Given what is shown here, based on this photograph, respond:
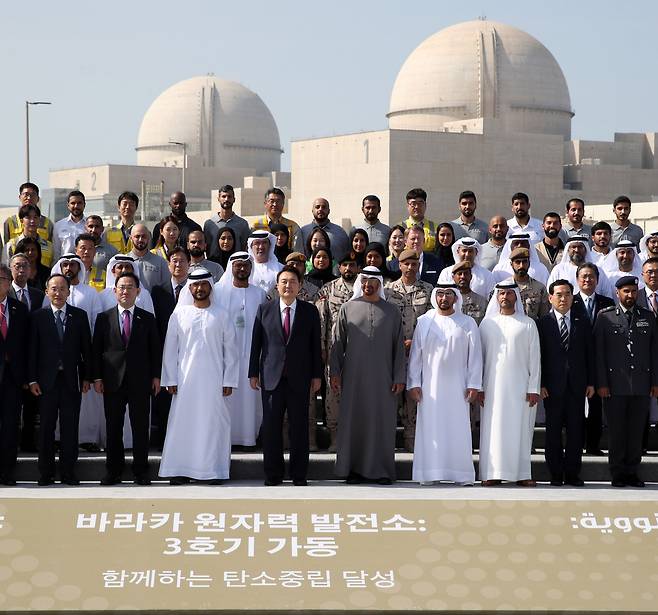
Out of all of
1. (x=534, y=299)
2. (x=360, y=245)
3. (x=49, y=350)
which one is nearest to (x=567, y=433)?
(x=534, y=299)

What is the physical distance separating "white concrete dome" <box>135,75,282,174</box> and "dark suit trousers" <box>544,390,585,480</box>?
4923 centimetres

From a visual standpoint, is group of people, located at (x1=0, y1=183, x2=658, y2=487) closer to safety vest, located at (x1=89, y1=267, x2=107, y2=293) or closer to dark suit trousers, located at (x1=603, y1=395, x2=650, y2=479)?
dark suit trousers, located at (x1=603, y1=395, x2=650, y2=479)

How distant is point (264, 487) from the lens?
906 centimetres

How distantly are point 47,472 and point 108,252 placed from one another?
253cm

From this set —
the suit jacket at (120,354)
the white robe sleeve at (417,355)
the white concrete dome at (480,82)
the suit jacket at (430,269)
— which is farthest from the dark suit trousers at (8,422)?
the white concrete dome at (480,82)

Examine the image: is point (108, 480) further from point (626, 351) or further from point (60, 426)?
point (626, 351)

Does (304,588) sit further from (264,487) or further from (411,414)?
(411,414)

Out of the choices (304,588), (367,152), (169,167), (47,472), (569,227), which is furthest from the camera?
(169,167)

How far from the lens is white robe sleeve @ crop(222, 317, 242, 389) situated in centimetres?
930

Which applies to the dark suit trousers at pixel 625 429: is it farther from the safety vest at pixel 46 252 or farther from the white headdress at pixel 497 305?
the safety vest at pixel 46 252

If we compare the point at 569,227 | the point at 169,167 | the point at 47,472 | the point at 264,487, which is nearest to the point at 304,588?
the point at 264,487

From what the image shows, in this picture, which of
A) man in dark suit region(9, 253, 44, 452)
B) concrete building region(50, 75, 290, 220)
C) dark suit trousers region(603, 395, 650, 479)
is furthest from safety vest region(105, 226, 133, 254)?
concrete building region(50, 75, 290, 220)

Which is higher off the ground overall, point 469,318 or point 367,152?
point 367,152

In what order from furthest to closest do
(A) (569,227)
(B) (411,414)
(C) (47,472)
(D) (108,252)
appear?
1. (A) (569,227)
2. (D) (108,252)
3. (B) (411,414)
4. (C) (47,472)
